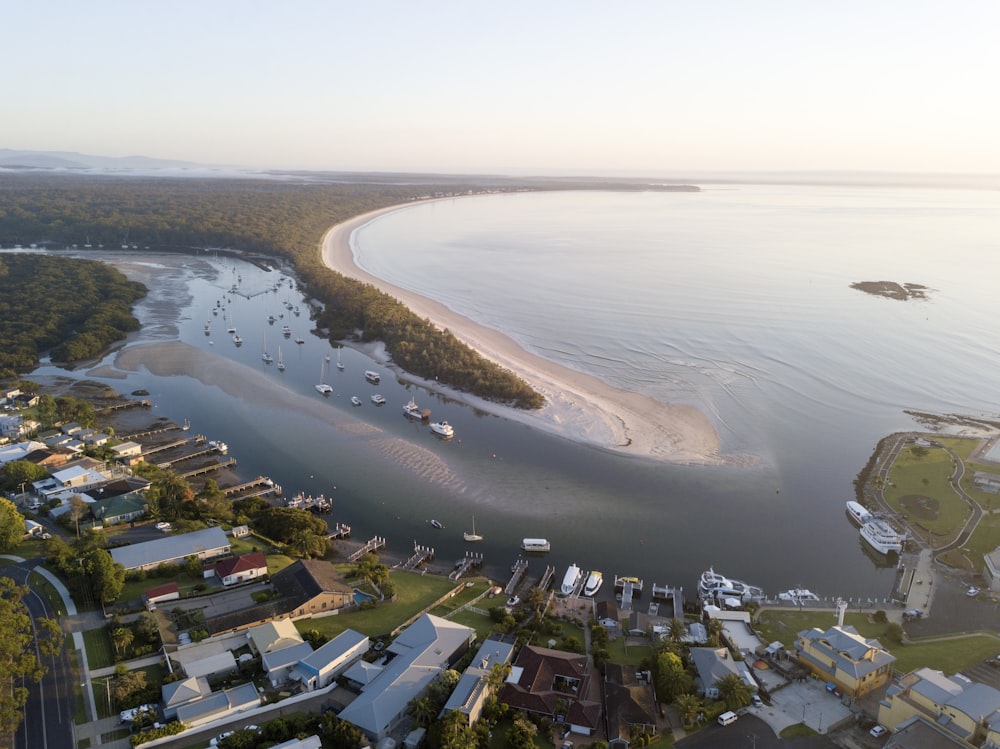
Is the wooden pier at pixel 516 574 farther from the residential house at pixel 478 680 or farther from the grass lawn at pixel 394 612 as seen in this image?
the residential house at pixel 478 680

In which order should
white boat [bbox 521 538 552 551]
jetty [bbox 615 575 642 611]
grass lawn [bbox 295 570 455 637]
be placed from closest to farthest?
1. grass lawn [bbox 295 570 455 637]
2. jetty [bbox 615 575 642 611]
3. white boat [bbox 521 538 552 551]

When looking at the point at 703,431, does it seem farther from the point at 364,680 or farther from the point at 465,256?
the point at 465,256

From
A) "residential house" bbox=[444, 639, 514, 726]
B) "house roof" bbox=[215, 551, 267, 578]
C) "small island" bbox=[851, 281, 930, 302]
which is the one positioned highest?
"small island" bbox=[851, 281, 930, 302]

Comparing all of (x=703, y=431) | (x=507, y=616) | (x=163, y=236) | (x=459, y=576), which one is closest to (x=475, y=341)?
(x=703, y=431)

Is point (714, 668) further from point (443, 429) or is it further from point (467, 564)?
point (443, 429)

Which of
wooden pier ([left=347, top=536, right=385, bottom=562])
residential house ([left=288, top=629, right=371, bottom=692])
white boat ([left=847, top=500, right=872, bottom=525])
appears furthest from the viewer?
white boat ([left=847, top=500, right=872, bottom=525])

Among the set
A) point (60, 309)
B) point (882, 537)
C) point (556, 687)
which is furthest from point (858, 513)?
point (60, 309)

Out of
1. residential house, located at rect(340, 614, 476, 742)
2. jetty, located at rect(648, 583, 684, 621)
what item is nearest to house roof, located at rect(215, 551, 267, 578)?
residential house, located at rect(340, 614, 476, 742)

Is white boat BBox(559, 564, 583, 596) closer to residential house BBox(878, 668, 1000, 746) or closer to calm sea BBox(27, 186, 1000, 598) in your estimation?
calm sea BBox(27, 186, 1000, 598)
